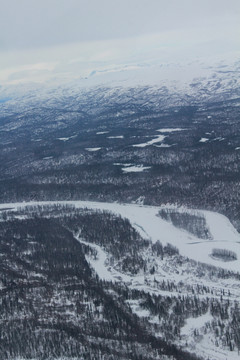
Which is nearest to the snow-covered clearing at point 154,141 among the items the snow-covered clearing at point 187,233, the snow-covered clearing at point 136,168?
the snow-covered clearing at point 136,168

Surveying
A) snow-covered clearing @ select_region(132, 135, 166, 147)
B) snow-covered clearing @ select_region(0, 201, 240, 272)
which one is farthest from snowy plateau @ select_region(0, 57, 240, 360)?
snow-covered clearing @ select_region(132, 135, 166, 147)

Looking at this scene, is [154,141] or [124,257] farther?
[154,141]

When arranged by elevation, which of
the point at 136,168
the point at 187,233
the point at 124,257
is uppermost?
the point at 124,257

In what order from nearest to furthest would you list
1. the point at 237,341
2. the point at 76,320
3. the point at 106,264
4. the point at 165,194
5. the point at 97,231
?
the point at 237,341, the point at 76,320, the point at 106,264, the point at 97,231, the point at 165,194

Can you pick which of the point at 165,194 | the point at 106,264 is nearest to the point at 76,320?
the point at 106,264

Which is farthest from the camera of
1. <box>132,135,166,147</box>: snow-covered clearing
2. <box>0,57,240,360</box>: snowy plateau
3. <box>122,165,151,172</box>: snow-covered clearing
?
<box>132,135,166,147</box>: snow-covered clearing

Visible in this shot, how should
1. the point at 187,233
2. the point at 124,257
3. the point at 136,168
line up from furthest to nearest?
the point at 136,168
the point at 187,233
the point at 124,257

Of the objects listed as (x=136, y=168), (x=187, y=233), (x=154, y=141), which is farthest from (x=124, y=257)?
(x=154, y=141)

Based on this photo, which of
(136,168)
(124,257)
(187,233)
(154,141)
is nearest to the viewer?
(124,257)

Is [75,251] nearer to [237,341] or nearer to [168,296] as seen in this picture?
[168,296]

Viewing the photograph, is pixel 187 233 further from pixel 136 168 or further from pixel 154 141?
pixel 154 141

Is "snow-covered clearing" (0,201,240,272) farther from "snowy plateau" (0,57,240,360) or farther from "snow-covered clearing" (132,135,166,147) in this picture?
"snow-covered clearing" (132,135,166,147)
